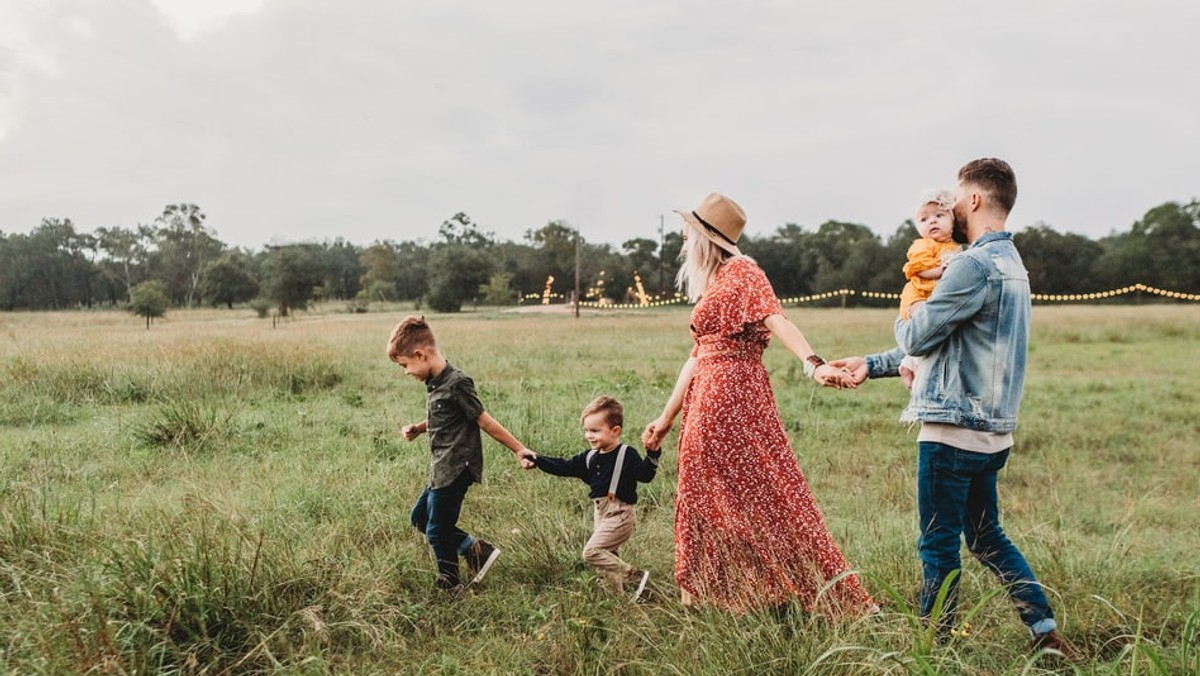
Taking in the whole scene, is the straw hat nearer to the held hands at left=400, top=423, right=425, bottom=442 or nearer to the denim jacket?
the denim jacket

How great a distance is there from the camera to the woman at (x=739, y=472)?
3467mm

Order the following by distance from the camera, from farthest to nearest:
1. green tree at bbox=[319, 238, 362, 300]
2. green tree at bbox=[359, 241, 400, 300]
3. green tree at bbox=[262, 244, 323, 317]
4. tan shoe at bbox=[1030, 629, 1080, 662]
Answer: green tree at bbox=[319, 238, 362, 300]
green tree at bbox=[359, 241, 400, 300]
green tree at bbox=[262, 244, 323, 317]
tan shoe at bbox=[1030, 629, 1080, 662]

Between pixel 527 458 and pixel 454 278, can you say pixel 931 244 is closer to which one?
pixel 527 458

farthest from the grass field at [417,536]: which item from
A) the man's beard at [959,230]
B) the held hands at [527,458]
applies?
the man's beard at [959,230]

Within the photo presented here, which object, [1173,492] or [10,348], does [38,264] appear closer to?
[10,348]

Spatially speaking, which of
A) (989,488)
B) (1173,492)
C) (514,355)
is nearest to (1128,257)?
(514,355)

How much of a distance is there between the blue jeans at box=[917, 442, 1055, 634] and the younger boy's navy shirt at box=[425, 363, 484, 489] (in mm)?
2191

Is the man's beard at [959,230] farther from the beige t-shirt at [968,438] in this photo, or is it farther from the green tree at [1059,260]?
the green tree at [1059,260]

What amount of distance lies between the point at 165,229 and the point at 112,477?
1311 inches

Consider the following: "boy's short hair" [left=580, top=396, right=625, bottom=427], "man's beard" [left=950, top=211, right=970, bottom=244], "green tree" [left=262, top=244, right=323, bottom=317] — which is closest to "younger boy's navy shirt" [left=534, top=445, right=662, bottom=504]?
"boy's short hair" [left=580, top=396, right=625, bottom=427]

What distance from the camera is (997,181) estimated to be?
305 cm

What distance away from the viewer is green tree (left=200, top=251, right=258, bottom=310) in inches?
1244

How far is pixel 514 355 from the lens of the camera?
17.8 meters

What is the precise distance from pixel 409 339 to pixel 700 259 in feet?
5.19
